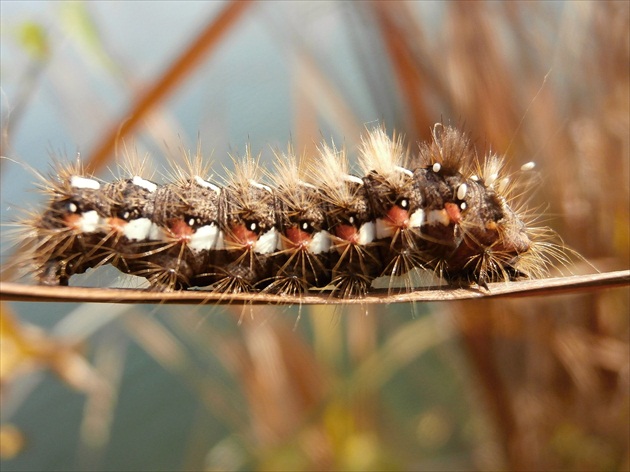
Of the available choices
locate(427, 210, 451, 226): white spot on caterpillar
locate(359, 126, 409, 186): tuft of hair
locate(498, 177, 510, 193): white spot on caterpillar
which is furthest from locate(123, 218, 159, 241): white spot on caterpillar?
locate(498, 177, 510, 193): white spot on caterpillar

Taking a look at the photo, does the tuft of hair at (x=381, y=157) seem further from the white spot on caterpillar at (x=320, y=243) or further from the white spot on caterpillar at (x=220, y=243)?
the white spot on caterpillar at (x=220, y=243)

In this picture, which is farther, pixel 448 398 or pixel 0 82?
pixel 448 398

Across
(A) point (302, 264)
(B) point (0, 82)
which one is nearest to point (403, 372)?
(A) point (302, 264)

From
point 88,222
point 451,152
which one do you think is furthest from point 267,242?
point 451,152

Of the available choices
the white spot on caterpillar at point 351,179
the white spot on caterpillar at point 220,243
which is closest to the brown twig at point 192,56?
the white spot on caterpillar at point 220,243

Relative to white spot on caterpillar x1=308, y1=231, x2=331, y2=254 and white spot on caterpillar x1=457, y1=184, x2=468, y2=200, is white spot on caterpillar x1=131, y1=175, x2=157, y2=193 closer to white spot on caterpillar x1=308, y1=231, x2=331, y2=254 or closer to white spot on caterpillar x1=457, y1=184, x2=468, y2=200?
white spot on caterpillar x1=308, y1=231, x2=331, y2=254

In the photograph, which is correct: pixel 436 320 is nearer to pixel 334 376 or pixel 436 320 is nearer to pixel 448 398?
pixel 334 376
